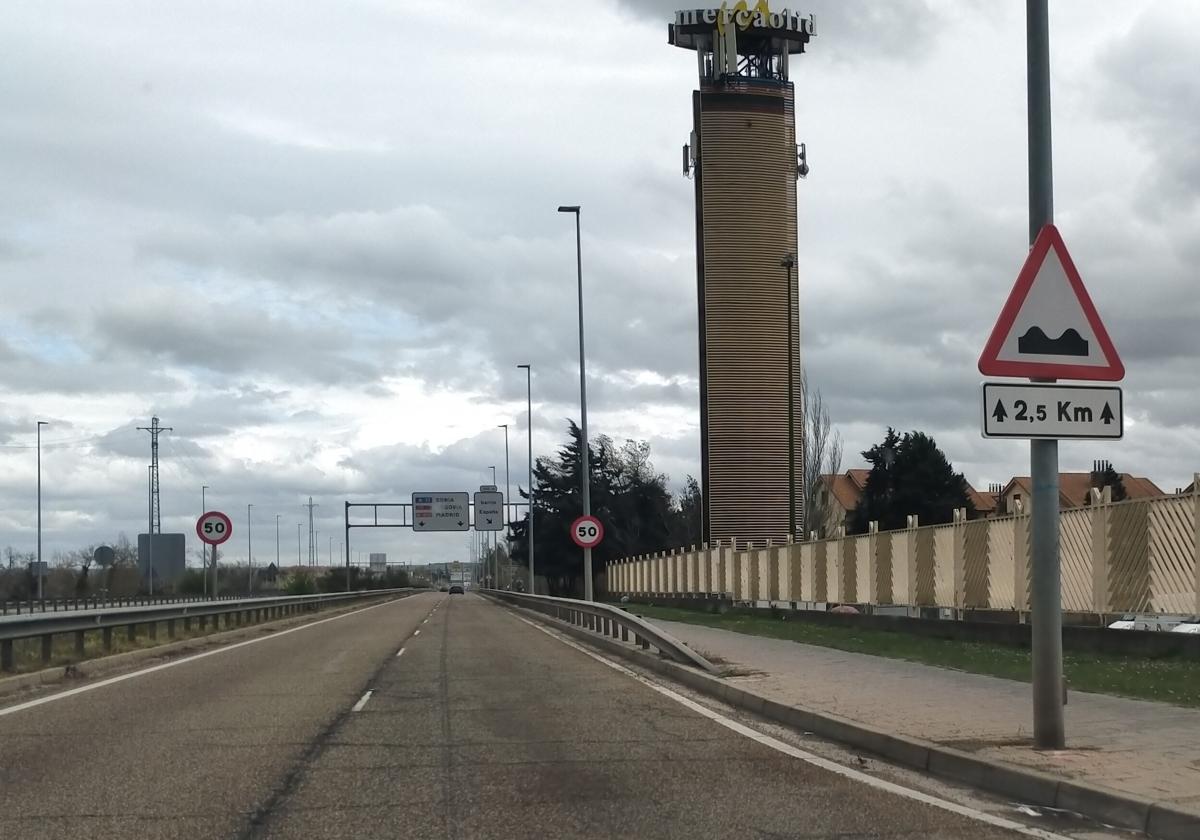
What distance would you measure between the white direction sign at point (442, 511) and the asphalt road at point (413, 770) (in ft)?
208

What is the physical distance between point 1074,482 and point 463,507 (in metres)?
62.1

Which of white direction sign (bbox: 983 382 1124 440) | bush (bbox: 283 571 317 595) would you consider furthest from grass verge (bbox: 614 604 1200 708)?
bush (bbox: 283 571 317 595)

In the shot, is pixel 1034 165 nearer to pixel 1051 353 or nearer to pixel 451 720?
pixel 1051 353

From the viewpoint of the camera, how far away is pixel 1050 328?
9.20 m

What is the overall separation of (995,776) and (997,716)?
286 cm

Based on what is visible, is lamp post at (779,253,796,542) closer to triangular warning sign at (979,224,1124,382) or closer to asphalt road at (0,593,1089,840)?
asphalt road at (0,593,1089,840)

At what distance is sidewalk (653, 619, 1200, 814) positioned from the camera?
27.9 ft

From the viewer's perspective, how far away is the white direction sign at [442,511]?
80.6 meters

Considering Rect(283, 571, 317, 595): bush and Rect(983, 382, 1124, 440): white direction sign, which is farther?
Rect(283, 571, 317, 595): bush

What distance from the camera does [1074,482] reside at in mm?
116125

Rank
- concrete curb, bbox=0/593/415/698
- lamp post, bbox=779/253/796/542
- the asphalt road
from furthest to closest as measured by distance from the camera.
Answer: lamp post, bbox=779/253/796/542 → concrete curb, bbox=0/593/415/698 → the asphalt road

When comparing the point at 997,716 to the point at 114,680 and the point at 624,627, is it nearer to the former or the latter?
the point at 114,680

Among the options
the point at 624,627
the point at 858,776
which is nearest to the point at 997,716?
the point at 858,776

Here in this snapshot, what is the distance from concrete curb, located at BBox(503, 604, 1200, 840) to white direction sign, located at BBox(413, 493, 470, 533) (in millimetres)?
67031
